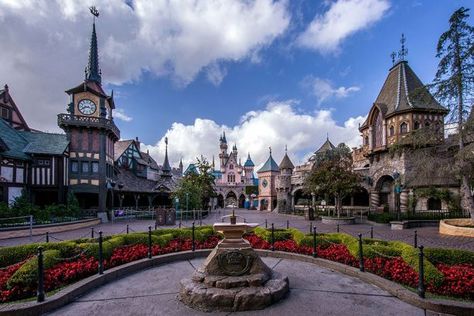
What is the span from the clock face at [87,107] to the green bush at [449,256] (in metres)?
29.6

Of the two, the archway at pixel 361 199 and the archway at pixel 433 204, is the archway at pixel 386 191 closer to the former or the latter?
the archway at pixel 433 204

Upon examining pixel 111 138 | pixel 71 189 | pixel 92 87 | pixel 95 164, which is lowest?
pixel 71 189

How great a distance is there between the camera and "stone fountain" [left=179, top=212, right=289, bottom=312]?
5.73 meters

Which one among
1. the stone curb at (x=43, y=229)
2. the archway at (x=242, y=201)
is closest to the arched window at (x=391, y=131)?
the stone curb at (x=43, y=229)

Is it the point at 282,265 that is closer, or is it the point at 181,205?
the point at 282,265

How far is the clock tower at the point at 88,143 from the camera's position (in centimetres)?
2577

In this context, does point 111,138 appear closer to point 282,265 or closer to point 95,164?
point 95,164

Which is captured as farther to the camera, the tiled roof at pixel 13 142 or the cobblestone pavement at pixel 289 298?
the tiled roof at pixel 13 142

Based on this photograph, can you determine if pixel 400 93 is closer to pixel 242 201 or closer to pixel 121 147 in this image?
pixel 121 147

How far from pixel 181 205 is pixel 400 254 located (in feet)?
80.5

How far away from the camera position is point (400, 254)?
25.6 feet

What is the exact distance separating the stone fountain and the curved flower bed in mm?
3087

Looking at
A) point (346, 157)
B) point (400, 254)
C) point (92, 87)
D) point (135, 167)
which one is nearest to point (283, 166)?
point (346, 157)

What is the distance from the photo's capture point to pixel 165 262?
31.2 feet
